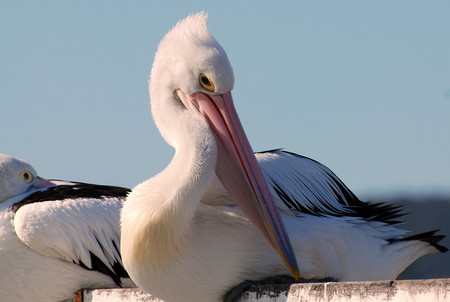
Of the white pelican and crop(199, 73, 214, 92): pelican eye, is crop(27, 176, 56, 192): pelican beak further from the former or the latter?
crop(199, 73, 214, 92): pelican eye

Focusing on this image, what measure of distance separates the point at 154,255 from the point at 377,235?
143 centimetres

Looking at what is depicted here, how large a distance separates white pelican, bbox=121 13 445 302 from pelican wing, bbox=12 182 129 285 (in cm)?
187

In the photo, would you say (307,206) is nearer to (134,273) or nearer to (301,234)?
(301,234)

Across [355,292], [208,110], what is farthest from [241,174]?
[355,292]

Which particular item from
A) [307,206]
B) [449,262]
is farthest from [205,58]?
[449,262]

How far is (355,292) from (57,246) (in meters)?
3.13

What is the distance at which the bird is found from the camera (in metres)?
5.82

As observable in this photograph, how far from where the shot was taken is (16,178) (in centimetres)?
650

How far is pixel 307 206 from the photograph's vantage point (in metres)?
4.41

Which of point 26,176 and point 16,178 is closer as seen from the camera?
point 16,178

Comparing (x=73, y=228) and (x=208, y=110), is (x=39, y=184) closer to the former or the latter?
(x=73, y=228)

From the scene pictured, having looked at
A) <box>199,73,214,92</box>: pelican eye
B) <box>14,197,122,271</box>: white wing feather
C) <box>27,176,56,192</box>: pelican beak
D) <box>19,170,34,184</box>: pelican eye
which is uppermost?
<box>199,73,214,92</box>: pelican eye

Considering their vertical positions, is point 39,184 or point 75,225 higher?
point 39,184

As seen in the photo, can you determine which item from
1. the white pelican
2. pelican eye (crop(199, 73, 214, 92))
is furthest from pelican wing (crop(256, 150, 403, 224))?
pelican eye (crop(199, 73, 214, 92))
